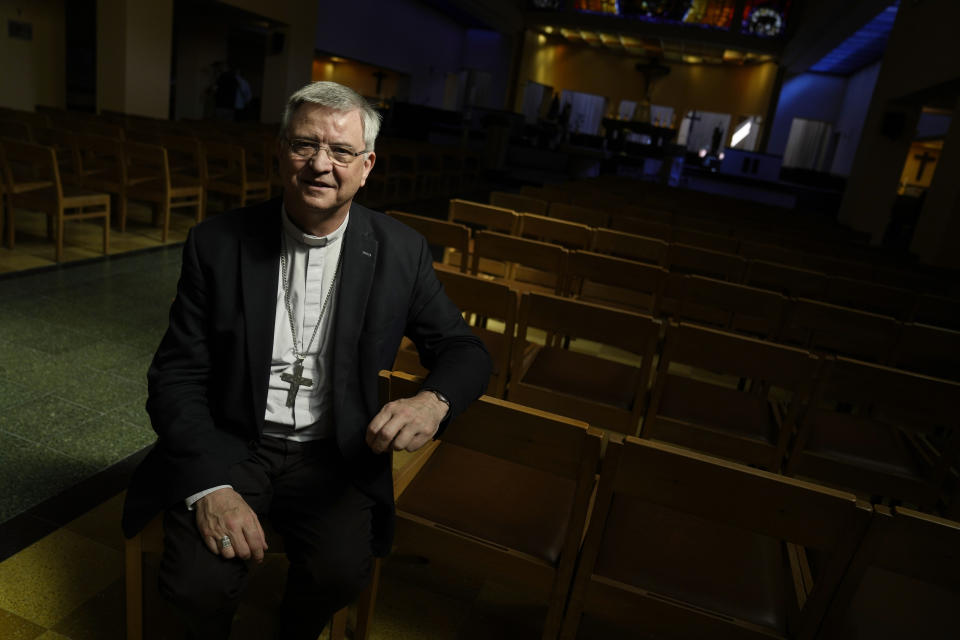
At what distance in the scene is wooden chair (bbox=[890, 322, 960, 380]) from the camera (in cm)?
248

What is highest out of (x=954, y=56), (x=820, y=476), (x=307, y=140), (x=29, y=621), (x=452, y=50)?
(x=452, y=50)

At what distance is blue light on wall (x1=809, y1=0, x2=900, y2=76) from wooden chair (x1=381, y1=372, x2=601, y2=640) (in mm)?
11228

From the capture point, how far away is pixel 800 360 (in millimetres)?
1949

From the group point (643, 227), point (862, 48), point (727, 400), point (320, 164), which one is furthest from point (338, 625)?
point (862, 48)

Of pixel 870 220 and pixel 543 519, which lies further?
pixel 870 220

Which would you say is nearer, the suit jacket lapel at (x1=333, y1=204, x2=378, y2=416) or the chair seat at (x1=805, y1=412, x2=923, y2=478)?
the suit jacket lapel at (x1=333, y1=204, x2=378, y2=416)

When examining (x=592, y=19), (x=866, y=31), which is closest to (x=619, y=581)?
(x=866, y=31)

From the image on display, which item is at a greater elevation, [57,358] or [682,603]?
[682,603]

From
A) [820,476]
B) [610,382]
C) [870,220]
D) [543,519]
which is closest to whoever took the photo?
[543,519]

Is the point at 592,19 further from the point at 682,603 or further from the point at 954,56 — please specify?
the point at 682,603

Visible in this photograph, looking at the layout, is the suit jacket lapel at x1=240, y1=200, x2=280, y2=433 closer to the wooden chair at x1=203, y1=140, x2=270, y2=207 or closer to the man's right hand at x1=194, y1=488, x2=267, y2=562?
the man's right hand at x1=194, y1=488, x2=267, y2=562

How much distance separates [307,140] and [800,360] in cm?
156

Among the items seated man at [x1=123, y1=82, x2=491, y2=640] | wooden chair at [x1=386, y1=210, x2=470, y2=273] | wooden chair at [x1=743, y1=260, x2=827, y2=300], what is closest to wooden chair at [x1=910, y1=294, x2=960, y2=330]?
wooden chair at [x1=743, y1=260, x2=827, y2=300]

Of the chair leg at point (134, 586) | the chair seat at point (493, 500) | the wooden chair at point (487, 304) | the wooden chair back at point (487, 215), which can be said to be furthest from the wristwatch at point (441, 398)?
the wooden chair back at point (487, 215)
